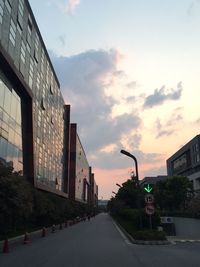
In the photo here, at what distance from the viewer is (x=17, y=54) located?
36750 millimetres

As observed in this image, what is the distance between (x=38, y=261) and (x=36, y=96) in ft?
110

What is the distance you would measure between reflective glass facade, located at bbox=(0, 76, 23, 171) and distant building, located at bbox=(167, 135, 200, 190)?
5115 cm

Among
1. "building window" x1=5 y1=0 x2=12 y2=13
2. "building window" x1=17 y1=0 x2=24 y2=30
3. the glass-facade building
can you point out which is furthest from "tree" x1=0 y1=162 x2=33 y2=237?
"building window" x1=17 y1=0 x2=24 y2=30

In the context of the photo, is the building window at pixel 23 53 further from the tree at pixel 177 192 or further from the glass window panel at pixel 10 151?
the tree at pixel 177 192

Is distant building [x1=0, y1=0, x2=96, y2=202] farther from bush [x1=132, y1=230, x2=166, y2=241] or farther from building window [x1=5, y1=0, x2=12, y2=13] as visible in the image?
bush [x1=132, y1=230, x2=166, y2=241]

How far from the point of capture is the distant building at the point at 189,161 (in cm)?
8406

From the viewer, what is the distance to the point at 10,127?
36.2 m

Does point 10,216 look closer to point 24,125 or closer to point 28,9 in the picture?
point 24,125

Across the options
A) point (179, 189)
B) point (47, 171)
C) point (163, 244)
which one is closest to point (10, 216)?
point (163, 244)

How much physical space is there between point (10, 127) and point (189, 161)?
64.8m

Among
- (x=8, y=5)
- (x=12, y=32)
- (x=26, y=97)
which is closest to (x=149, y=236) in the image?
(x=12, y=32)

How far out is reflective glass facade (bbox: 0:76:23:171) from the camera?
33.6 meters

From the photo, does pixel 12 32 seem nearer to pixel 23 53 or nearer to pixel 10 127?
pixel 23 53

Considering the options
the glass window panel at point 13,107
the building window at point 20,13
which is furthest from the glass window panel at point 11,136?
the building window at point 20,13
